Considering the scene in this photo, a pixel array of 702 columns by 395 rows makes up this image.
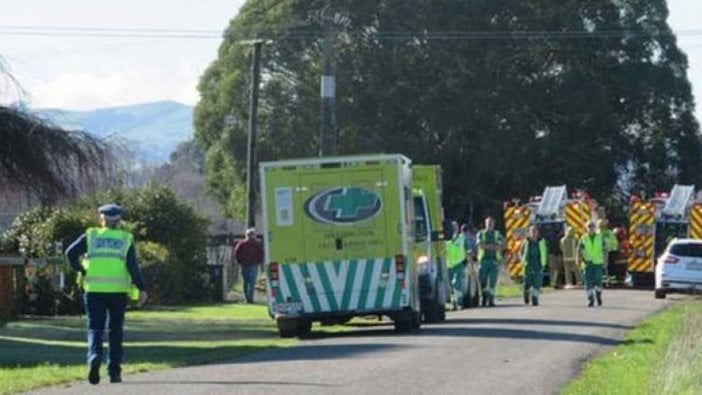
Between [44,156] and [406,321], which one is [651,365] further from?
[44,156]

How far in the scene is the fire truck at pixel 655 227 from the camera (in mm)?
49125

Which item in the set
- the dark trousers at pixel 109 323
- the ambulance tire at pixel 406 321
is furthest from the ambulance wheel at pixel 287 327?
the dark trousers at pixel 109 323

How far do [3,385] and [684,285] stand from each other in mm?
26019

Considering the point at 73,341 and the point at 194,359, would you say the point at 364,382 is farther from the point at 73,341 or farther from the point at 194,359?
the point at 73,341

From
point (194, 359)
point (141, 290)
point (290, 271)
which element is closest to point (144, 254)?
point (290, 271)

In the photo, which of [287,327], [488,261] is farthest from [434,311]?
[488,261]

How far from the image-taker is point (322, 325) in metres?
30.9

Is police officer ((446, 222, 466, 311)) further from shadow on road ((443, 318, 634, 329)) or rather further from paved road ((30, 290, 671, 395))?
paved road ((30, 290, 671, 395))

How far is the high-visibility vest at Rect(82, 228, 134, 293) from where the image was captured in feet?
62.0

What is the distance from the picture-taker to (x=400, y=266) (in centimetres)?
2742

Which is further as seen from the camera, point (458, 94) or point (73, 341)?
point (458, 94)

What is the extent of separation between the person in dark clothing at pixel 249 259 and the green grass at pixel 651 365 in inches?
621

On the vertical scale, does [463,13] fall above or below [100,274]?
above

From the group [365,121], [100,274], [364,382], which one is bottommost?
[364,382]
